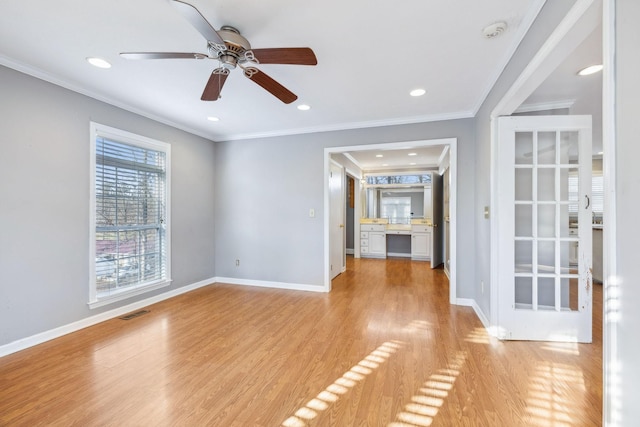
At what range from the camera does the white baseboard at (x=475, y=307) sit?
283 centimetres

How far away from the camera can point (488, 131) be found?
275 cm

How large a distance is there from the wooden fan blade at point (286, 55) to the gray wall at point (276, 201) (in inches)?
89.0

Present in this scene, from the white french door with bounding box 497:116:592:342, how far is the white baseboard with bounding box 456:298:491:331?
269 millimetres

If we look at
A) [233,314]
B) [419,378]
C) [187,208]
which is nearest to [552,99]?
[419,378]

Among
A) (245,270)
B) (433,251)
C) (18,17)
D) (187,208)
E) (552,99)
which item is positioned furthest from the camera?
(433,251)

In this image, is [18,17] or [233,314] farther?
[233,314]

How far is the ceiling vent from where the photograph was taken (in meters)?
1.82

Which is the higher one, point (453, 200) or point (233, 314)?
point (453, 200)

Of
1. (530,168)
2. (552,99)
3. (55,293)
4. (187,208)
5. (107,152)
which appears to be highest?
(552,99)

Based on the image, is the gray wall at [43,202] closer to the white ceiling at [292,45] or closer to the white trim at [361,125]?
the white ceiling at [292,45]

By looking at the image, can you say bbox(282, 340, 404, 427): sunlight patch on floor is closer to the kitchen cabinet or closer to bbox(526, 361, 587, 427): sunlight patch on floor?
bbox(526, 361, 587, 427): sunlight patch on floor

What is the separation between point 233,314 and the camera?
321 centimetres

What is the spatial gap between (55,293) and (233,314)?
1.68 metres

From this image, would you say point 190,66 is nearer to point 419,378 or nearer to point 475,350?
point 419,378
